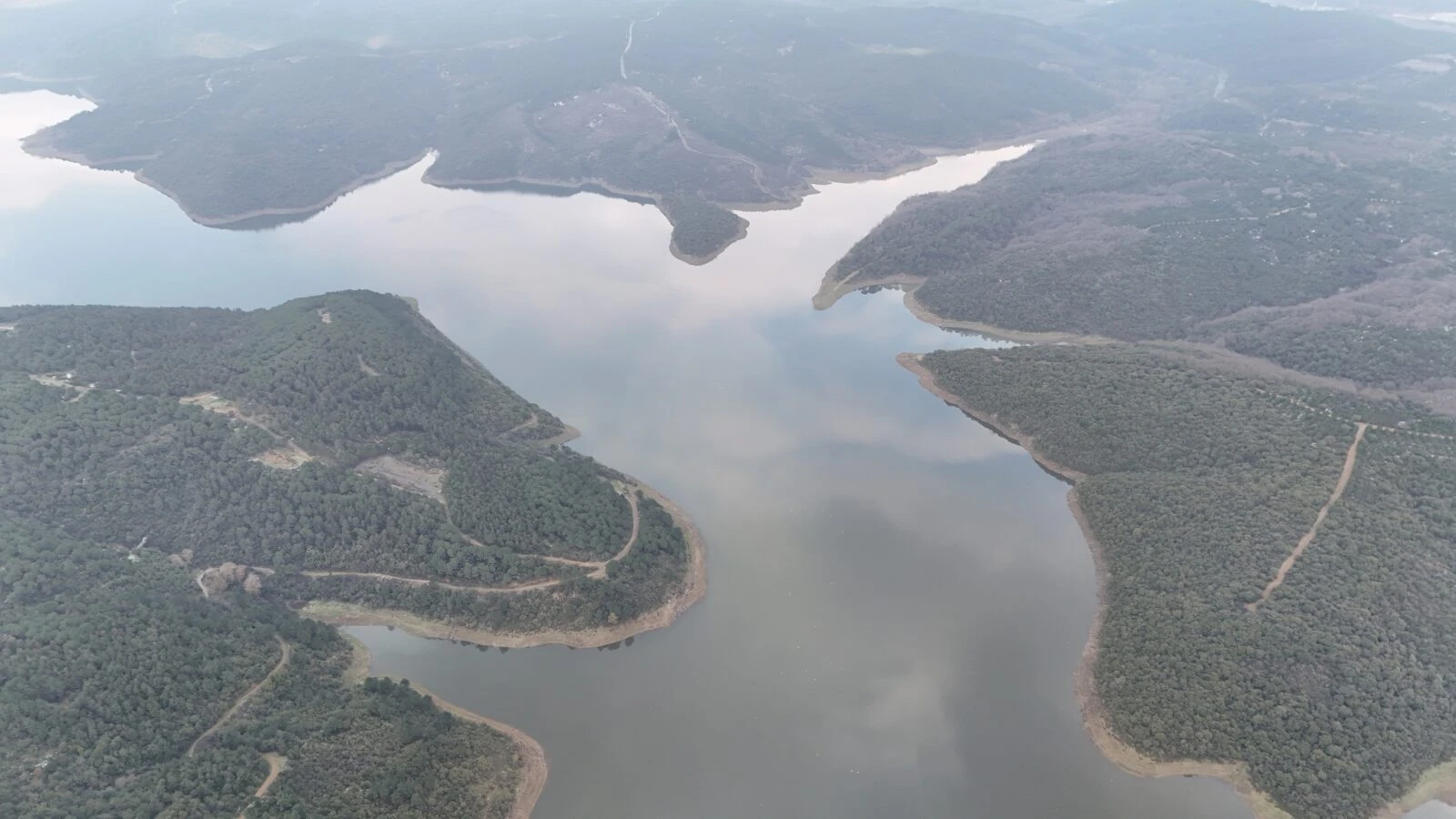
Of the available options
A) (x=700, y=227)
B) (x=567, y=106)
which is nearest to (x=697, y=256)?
(x=700, y=227)

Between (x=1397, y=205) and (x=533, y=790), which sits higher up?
(x=1397, y=205)

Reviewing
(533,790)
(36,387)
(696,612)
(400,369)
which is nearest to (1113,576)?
(696,612)

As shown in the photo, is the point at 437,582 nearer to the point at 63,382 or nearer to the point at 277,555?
the point at 277,555

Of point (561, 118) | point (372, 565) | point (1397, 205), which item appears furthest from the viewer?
point (561, 118)

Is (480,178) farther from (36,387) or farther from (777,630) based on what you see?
(777,630)

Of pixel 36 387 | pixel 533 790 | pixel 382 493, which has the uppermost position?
pixel 36 387

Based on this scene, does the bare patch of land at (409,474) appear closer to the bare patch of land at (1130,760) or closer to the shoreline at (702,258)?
the bare patch of land at (1130,760)
